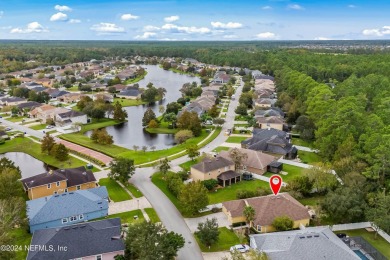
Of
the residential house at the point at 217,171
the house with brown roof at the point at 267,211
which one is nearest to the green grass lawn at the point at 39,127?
the residential house at the point at 217,171

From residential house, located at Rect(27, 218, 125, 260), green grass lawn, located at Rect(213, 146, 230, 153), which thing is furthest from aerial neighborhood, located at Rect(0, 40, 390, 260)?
green grass lawn, located at Rect(213, 146, 230, 153)

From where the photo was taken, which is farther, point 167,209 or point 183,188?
point 167,209

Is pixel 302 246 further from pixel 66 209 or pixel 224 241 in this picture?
pixel 66 209

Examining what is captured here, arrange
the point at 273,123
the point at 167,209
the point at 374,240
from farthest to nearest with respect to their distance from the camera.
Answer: the point at 273,123 < the point at 167,209 < the point at 374,240

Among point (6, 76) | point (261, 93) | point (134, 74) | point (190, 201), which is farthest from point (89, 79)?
point (190, 201)

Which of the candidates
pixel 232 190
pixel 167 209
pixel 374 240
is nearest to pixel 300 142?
pixel 232 190

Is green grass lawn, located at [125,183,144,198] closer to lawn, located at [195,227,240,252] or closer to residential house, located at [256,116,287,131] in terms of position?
lawn, located at [195,227,240,252]

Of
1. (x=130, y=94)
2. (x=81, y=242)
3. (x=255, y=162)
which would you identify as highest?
(x=130, y=94)

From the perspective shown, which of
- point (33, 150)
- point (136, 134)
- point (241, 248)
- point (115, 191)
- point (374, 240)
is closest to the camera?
point (241, 248)
